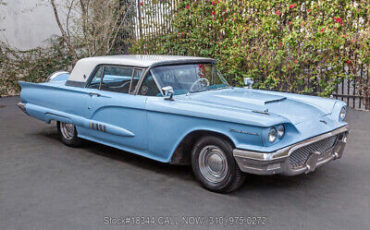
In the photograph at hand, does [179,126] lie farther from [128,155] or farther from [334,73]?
[334,73]

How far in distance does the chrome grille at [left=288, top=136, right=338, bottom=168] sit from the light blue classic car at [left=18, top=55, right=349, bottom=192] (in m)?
0.01

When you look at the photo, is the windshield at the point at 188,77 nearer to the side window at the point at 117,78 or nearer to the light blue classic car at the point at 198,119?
the light blue classic car at the point at 198,119

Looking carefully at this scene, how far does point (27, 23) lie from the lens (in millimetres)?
11953

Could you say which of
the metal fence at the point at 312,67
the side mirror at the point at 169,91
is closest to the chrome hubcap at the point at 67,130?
the side mirror at the point at 169,91

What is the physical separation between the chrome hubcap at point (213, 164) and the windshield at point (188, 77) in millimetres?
872

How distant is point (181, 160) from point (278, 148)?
119cm

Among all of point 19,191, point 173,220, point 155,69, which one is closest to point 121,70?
point 155,69

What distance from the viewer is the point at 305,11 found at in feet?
24.8

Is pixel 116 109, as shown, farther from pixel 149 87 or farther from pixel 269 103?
pixel 269 103

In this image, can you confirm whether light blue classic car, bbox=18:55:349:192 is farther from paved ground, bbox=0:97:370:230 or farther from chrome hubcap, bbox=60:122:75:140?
paved ground, bbox=0:97:370:230

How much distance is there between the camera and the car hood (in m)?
3.76

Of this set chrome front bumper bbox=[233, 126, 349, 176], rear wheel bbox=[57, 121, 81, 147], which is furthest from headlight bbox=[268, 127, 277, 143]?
rear wheel bbox=[57, 121, 81, 147]

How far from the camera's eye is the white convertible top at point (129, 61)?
4469 millimetres

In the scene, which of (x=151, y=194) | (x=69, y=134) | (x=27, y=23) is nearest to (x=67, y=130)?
(x=69, y=134)
